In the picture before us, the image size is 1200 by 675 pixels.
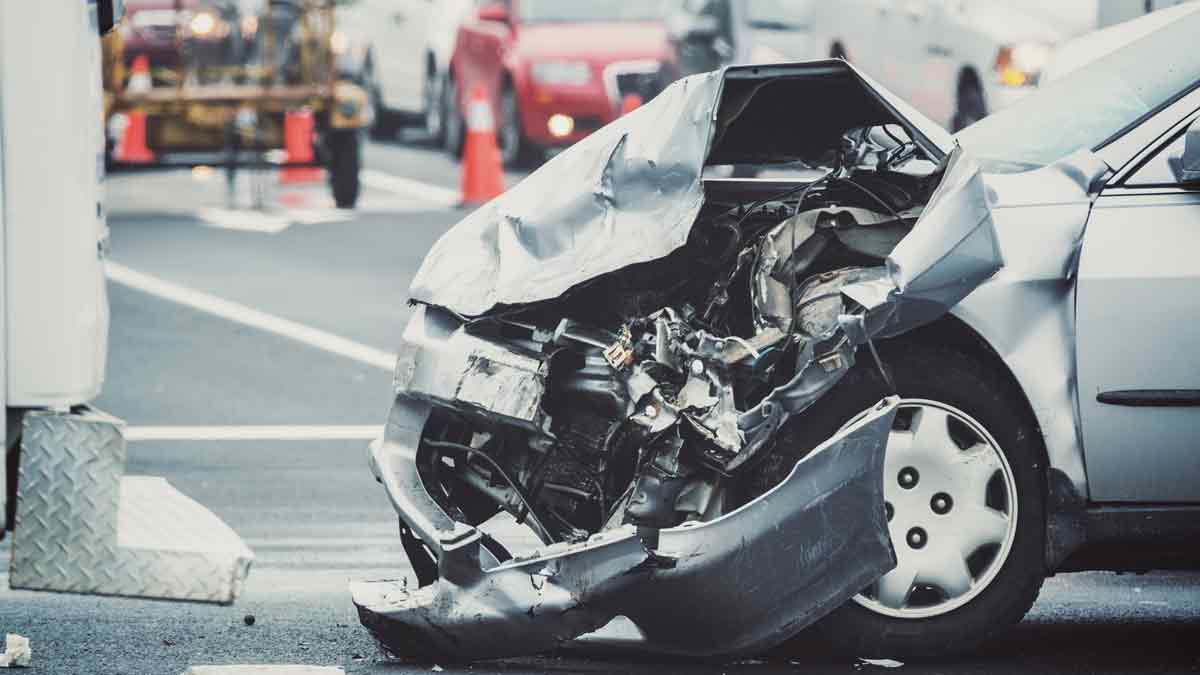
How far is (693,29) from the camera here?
18.6 metres

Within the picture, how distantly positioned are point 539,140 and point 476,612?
14.0m

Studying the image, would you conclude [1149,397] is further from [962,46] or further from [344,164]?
[344,164]

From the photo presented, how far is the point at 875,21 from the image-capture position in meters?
17.3

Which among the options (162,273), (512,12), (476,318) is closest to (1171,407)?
(476,318)

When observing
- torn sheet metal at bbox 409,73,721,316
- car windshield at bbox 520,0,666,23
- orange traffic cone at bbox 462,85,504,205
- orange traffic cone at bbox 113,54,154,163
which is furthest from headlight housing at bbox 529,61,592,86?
torn sheet metal at bbox 409,73,721,316

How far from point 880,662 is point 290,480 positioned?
330 centimetres

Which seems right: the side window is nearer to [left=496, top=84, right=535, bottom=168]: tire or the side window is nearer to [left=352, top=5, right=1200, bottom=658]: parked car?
[left=352, top=5, right=1200, bottom=658]: parked car

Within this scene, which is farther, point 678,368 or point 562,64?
point 562,64

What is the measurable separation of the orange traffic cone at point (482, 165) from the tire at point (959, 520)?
11.7 meters

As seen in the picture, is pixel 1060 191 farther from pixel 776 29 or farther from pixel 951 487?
pixel 776 29

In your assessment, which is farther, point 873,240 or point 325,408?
point 325,408

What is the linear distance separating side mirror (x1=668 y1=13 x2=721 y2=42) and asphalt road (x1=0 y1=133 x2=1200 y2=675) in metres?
2.63

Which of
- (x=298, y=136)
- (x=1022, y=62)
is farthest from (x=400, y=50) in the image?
(x=1022, y=62)

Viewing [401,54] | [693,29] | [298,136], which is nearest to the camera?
[298,136]
